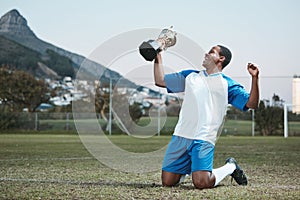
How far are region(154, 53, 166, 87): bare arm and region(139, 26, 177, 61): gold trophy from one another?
8cm

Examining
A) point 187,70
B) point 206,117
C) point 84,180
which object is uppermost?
point 187,70

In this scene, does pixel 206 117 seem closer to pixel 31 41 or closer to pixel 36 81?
pixel 36 81

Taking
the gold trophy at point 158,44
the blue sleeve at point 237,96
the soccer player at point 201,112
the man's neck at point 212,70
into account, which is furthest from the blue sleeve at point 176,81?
the blue sleeve at point 237,96

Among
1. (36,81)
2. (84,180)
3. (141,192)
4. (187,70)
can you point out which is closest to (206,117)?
(187,70)

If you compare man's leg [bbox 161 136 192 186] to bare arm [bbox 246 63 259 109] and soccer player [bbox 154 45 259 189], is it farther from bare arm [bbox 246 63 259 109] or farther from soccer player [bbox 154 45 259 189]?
bare arm [bbox 246 63 259 109]

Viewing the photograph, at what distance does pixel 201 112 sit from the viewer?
5.98 m

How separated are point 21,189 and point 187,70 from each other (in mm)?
2112

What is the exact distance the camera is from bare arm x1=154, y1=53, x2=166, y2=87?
589 cm

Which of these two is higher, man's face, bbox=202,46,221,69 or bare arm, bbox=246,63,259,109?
man's face, bbox=202,46,221,69

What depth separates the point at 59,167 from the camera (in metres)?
8.41

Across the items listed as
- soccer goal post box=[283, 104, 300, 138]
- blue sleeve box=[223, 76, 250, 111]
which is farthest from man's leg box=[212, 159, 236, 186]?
soccer goal post box=[283, 104, 300, 138]

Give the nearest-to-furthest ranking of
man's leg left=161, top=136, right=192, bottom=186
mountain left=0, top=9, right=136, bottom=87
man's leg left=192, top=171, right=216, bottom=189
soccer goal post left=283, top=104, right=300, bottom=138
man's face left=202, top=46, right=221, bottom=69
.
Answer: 1. man's leg left=192, top=171, right=216, bottom=189
2. man's leg left=161, top=136, right=192, bottom=186
3. man's face left=202, top=46, right=221, bottom=69
4. soccer goal post left=283, top=104, right=300, bottom=138
5. mountain left=0, top=9, right=136, bottom=87

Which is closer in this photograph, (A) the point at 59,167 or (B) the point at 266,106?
(A) the point at 59,167

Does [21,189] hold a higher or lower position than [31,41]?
lower
